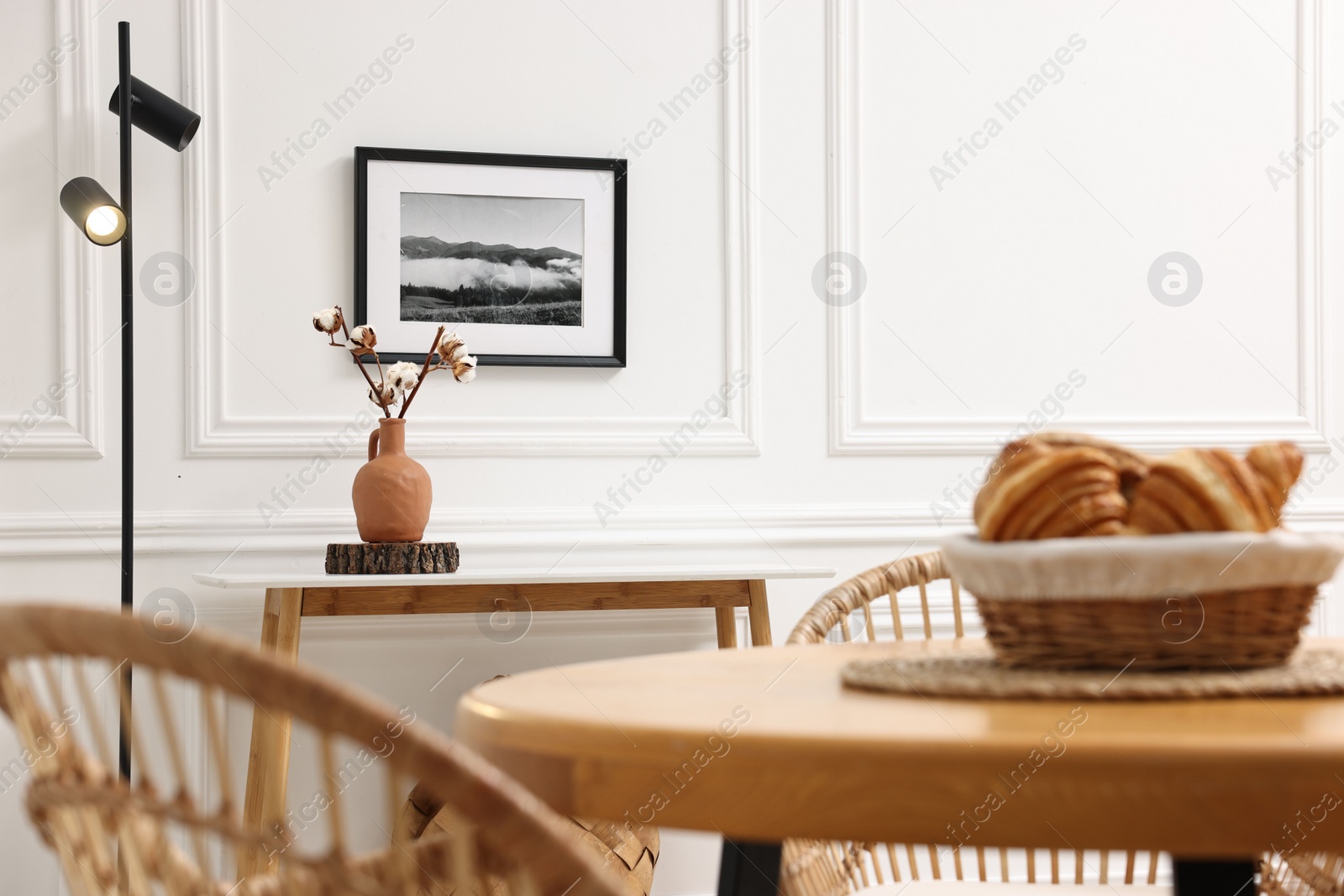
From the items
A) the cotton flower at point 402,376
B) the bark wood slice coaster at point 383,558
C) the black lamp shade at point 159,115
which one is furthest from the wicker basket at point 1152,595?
the black lamp shade at point 159,115

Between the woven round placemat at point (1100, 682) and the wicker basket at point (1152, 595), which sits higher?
the wicker basket at point (1152, 595)

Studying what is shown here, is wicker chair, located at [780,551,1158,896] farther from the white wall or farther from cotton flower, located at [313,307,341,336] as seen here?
cotton flower, located at [313,307,341,336]

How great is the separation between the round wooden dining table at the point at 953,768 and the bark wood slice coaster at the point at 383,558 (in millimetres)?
1365

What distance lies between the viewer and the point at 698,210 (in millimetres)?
2496

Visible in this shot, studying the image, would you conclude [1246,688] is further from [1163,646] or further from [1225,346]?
[1225,346]

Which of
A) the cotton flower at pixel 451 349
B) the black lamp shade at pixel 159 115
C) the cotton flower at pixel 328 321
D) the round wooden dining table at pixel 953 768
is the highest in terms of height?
the black lamp shade at pixel 159 115

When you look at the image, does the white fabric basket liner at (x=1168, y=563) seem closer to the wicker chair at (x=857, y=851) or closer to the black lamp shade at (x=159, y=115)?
the wicker chair at (x=857, y=851)

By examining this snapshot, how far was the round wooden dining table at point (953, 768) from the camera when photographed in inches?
21.2

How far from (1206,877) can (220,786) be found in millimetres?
666

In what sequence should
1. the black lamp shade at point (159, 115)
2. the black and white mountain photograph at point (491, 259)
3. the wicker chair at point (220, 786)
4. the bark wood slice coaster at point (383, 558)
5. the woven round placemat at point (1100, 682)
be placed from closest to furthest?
1. the wicker chair at point (220, 786)
2. the woven round placemat at point (1100, 682)
3. the bark wood slice coaster at point (383, 558)
4. the black lamp shade at point (159, 115)
5. the black and white mountain photograph at point (491, 259)

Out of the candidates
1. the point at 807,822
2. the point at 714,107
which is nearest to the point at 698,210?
the point at 714,107

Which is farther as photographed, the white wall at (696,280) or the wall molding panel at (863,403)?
the wall molding panel at (863,403)

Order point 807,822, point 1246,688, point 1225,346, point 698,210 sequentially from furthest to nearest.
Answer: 1. point 1225,346
2. point 698,210
3. point 1246,688
4. point 807,822

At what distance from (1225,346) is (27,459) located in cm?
263
